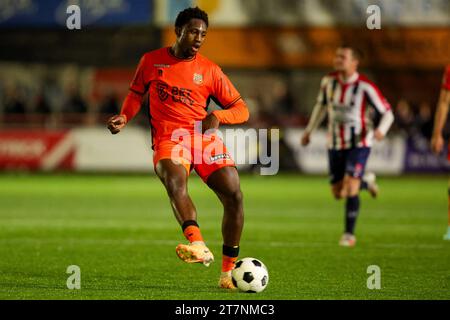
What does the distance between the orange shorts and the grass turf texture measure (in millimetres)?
975

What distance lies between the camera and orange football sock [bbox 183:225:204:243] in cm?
781

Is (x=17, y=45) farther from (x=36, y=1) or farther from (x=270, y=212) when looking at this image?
(x=270, y=212)

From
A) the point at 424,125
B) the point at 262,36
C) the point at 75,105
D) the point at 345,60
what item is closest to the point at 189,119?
the point at 345,60

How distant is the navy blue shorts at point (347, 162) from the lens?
1180cm

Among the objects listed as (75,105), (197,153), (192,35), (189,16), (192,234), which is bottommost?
(192,234)

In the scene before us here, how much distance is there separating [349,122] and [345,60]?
28.6 inches

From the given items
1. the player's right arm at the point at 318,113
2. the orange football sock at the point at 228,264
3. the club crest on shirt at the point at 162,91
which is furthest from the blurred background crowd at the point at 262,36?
the orange football sock at the point at 228,264

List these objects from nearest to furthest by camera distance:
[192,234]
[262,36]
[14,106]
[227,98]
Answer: [192,234] → [227,98] → [14,106] → [262,36]

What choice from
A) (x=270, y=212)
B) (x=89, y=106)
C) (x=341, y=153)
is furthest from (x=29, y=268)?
(x=89, y=106)

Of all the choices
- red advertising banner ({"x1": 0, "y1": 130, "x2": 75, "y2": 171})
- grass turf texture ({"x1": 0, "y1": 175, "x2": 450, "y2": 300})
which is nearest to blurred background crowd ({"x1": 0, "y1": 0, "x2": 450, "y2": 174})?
red advertising banner ({"x1": 0, "y1": 130, "x2": 75, "y2": 171})

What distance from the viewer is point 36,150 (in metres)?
24.8

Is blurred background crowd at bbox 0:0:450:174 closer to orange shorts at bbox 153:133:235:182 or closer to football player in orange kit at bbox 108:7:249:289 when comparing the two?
football player in orange kit at bbox 108:7:249:289

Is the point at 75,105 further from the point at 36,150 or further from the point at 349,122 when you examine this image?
the point at 349,122

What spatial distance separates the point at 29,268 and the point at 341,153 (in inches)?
166
